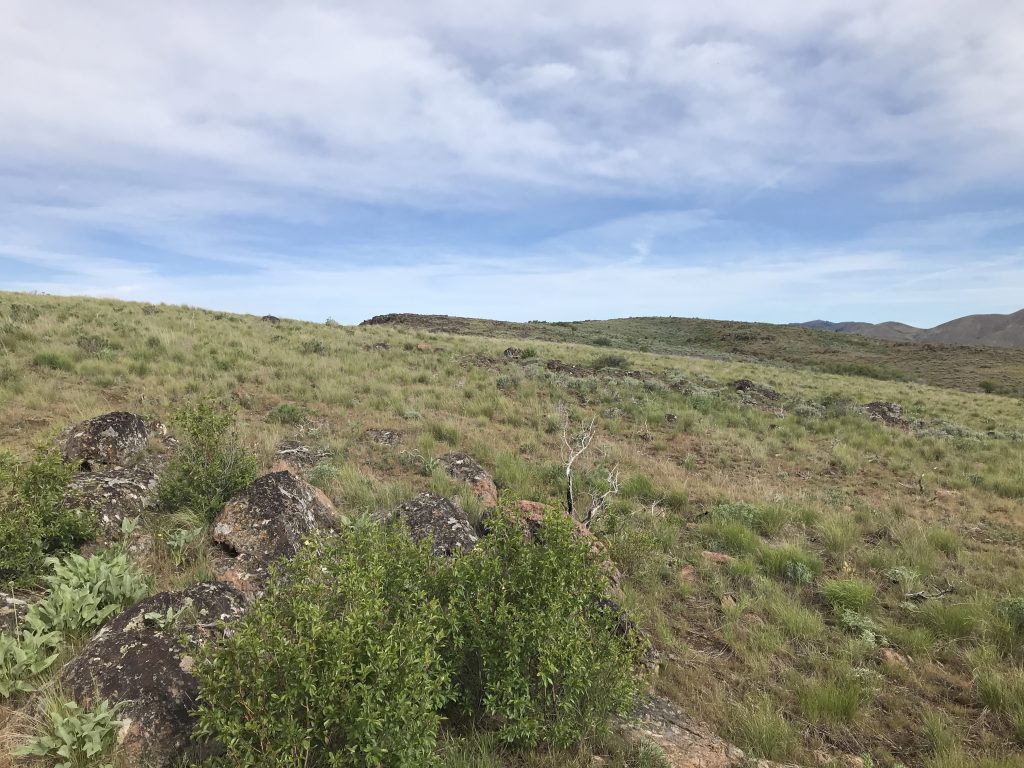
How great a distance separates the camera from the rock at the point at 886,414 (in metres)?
15.2

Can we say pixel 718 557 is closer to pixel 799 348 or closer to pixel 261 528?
pixel 261 528

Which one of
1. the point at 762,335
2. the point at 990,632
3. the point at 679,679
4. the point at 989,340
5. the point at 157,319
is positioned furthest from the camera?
the point at 989,340

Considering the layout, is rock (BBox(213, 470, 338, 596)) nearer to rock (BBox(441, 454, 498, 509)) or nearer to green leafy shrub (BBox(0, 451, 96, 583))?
green leafy shrub (BBox(0, 451, 96, 583))

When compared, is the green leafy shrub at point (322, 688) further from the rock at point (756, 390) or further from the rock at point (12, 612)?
the rock at point (756, 390)

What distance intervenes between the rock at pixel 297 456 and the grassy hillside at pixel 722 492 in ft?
0.66

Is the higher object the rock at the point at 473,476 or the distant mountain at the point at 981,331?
the distant mountain at the point at 981,331

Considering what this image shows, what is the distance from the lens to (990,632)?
16.0 ft

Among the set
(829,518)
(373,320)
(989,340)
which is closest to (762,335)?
(373,320)

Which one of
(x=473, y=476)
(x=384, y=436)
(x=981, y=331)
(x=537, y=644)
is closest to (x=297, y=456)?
(x=384, y=436)

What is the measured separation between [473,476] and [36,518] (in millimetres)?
4591

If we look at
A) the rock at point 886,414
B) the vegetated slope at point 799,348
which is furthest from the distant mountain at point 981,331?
the rock at point 886,414

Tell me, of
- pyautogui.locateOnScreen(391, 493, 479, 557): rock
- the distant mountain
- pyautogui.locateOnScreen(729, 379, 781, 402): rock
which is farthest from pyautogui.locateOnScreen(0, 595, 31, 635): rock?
the distant mountain

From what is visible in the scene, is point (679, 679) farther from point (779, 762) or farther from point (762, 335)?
point (762, 335)

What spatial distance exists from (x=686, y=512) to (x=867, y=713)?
373 centimetres
